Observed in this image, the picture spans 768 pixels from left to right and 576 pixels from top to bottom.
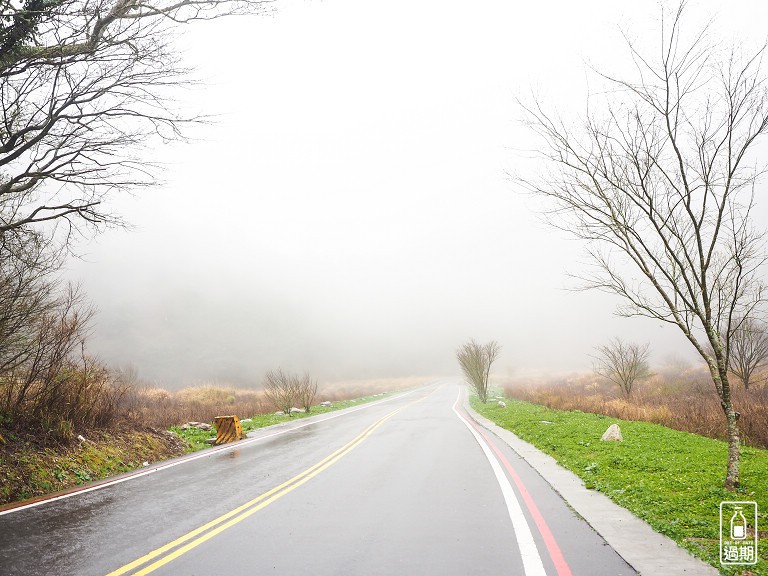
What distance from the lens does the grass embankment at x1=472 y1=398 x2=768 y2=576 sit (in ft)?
15.7

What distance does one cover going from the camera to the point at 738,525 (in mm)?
4953

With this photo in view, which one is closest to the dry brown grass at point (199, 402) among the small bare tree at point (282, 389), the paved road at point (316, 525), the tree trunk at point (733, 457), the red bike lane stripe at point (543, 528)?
the small bare tree at point (282, 389)

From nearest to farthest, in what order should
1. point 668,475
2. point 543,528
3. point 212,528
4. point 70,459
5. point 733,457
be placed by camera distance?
point 543,528, point 212,528, point 733,457, point 668,475, point 70,459

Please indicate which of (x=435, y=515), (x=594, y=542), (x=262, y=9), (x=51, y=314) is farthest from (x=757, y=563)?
(x=51, y=314)

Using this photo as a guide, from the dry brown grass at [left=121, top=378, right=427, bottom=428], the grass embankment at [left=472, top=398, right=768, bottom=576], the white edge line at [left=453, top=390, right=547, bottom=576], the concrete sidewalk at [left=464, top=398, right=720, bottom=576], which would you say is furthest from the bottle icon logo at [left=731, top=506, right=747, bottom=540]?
the dry brown grass at [left=121, top=378, right=427, bottom=428]

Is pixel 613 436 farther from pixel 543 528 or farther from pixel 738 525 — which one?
pixel 543 528

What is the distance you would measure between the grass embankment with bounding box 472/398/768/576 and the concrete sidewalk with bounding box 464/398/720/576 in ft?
0.44

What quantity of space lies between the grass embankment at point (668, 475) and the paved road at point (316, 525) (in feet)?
2.98

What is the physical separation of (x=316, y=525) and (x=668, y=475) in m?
5.94

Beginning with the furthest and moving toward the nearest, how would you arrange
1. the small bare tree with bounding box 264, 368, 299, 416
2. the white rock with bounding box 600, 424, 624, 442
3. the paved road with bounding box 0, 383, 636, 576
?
the small bare tree with bounding box 264, 368, 299, 416 → the white rock with bounding box 600, 424, 624, 442 → the paved road with bounding box 0, 383, 636, 576

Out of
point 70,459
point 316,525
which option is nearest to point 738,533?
point 316,525

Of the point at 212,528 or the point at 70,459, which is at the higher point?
the point at 212,528

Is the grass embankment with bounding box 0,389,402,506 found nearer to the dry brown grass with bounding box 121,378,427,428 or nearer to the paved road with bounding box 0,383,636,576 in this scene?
the paved road with bounding box 0,383,636,576

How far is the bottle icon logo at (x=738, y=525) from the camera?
466 cm
